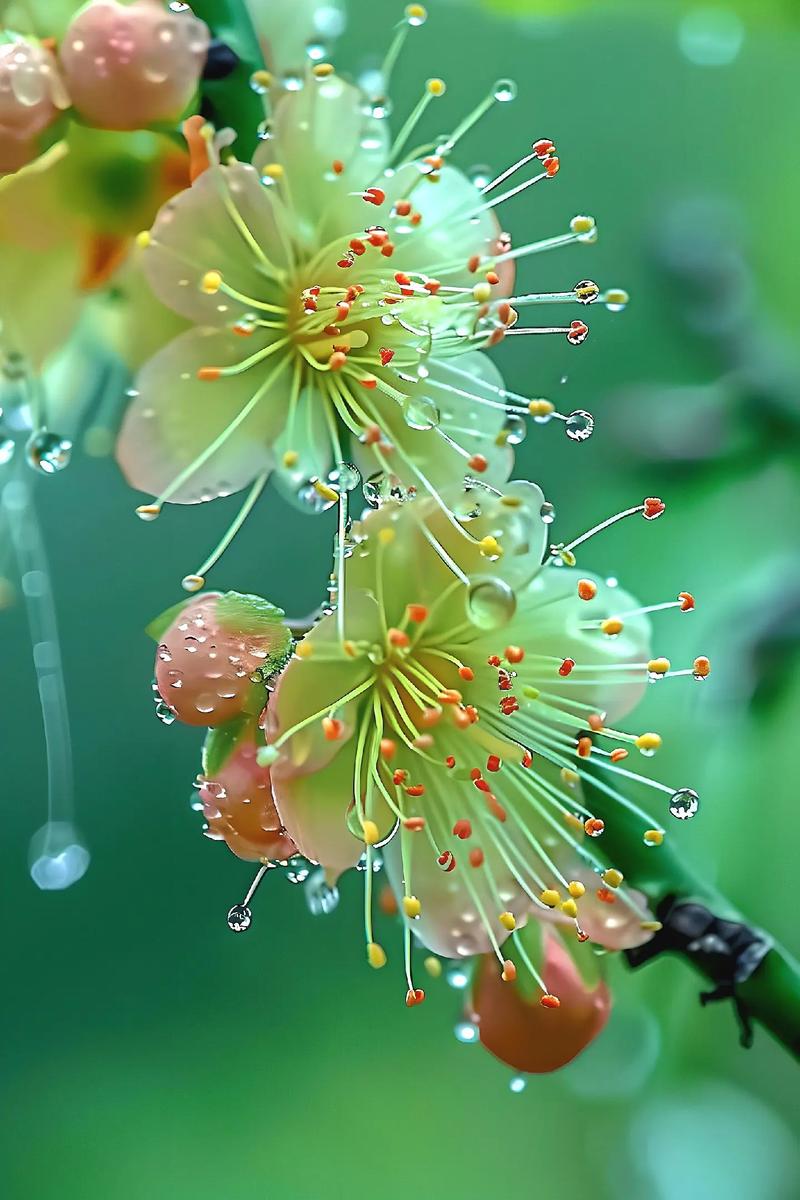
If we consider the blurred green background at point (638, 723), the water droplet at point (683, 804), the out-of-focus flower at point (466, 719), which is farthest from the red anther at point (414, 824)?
the blurred green background at point (638, 723)

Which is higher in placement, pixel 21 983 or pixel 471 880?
pixel 471 880

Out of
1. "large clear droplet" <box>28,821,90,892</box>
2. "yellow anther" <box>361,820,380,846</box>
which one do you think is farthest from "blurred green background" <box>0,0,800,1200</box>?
"yellow anther" <box>361,820,380,846</box>

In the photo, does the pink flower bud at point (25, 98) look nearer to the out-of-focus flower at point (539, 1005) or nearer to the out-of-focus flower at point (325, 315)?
the out-of-focus flower at point (325, 315)

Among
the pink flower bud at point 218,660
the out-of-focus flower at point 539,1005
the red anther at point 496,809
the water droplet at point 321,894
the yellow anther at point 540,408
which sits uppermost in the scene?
the yellow anther at point 540,408

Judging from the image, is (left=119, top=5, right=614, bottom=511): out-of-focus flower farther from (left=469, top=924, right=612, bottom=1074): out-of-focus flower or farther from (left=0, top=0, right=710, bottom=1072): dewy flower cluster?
(left=469, top=924, right=612, bottom=1074): out-of-focus flower

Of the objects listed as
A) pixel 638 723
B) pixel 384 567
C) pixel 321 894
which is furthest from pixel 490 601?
pixel 638 723

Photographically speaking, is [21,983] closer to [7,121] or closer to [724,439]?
[7,121]

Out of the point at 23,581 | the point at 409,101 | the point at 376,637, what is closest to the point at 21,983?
the point at 23,581
